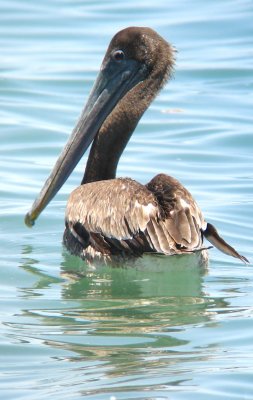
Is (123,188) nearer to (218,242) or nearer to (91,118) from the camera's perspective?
(218,242)

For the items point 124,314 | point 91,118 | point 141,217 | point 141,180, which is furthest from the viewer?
point 141,180

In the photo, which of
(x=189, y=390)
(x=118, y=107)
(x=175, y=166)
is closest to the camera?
(x=189, y=390)

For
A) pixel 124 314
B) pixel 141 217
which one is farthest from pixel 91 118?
pixel 124 314

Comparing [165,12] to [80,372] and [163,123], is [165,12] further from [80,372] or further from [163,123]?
[80,372]

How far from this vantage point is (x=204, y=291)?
7.39m

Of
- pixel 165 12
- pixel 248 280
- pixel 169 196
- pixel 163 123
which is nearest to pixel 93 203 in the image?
pixel 169 196

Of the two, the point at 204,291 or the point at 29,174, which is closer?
the point at 204,291

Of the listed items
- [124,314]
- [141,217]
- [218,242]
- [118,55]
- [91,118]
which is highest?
[118,55]

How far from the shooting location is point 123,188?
754 cm

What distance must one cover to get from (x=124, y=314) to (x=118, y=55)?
2.57 metres

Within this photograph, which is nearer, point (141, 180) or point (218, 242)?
point (218, 242)

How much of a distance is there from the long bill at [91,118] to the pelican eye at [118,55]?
0.15ft

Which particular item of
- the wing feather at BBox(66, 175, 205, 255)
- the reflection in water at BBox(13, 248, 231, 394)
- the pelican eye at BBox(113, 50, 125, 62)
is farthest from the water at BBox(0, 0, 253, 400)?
the pelican eye at BBox(113, 50, 125, 62)

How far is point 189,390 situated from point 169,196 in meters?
2.16
